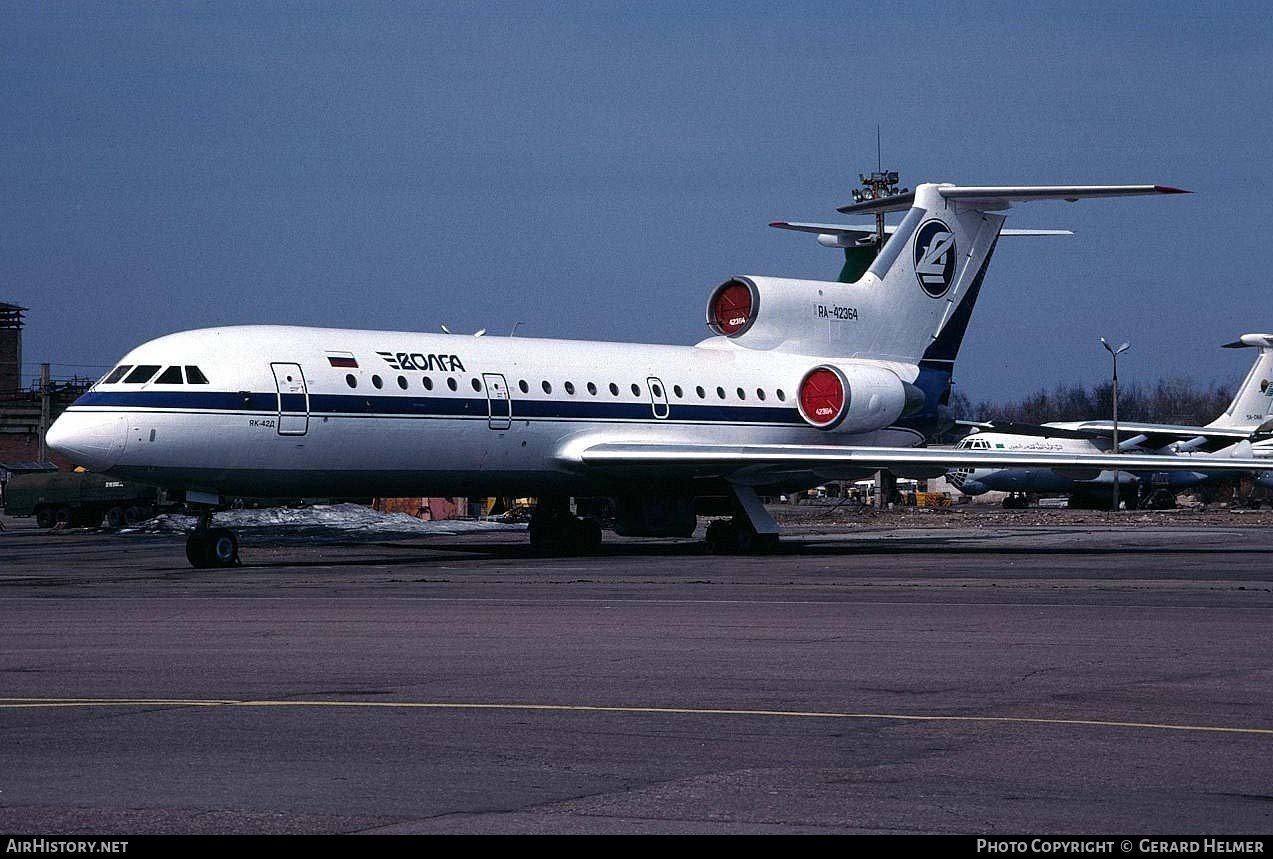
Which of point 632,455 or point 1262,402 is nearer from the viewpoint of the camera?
point 632,455

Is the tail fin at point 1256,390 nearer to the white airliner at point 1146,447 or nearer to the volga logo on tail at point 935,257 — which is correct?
the white airliner at point 1146,447

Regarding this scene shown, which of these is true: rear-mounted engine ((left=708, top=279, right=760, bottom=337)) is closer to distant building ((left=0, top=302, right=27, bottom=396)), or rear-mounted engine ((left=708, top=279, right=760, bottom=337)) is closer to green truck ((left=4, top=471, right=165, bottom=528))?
green truck ((left=4, top=471, right=165, bottom=528))

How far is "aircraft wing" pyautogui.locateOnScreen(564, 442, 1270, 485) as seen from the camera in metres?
27.5

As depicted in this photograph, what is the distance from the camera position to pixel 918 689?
35.0ft

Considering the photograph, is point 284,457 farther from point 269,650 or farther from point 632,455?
point 269,650

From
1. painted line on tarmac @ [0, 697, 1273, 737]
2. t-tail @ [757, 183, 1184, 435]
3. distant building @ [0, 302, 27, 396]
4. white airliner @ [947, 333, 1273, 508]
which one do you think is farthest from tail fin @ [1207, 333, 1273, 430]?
distant building @ [0, 302, 27, 396]

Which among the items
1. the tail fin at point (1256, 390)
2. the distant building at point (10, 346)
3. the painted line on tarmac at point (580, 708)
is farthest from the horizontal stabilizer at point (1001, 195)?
the distant building at point (10, 346)

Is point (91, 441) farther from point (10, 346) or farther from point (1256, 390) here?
point (10, 346)

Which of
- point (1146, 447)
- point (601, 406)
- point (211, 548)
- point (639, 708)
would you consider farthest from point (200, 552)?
point (1146, 447)

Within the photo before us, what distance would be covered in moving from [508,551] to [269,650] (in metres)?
18.9

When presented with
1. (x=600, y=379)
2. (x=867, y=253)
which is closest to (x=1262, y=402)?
(x=867, y=253)

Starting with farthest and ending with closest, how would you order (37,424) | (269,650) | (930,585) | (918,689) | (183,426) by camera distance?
(37,424), (183,426), (930,585), (269,650), (918,689)

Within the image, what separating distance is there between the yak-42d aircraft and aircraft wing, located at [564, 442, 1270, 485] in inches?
2.2

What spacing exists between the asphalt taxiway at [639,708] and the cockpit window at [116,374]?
18.0ft
